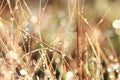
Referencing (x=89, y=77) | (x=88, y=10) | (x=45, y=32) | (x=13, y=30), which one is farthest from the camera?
(x=88, y=10)

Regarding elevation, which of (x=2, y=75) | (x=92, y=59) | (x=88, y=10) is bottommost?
(x=2, y=75)

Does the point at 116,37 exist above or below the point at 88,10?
below

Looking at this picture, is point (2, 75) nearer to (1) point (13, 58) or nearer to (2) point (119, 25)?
(1) point (13, 58)

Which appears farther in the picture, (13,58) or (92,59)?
(92,59)

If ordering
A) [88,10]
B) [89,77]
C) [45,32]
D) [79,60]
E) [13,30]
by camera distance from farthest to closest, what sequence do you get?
[88,10] < [45,32] < [13,30] < [89,77] < [79,60]

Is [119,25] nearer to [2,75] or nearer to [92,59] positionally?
[92,59]

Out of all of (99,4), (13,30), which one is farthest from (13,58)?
(99,4)

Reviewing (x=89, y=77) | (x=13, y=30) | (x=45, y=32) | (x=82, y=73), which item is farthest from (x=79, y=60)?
(x=45, y=32)
